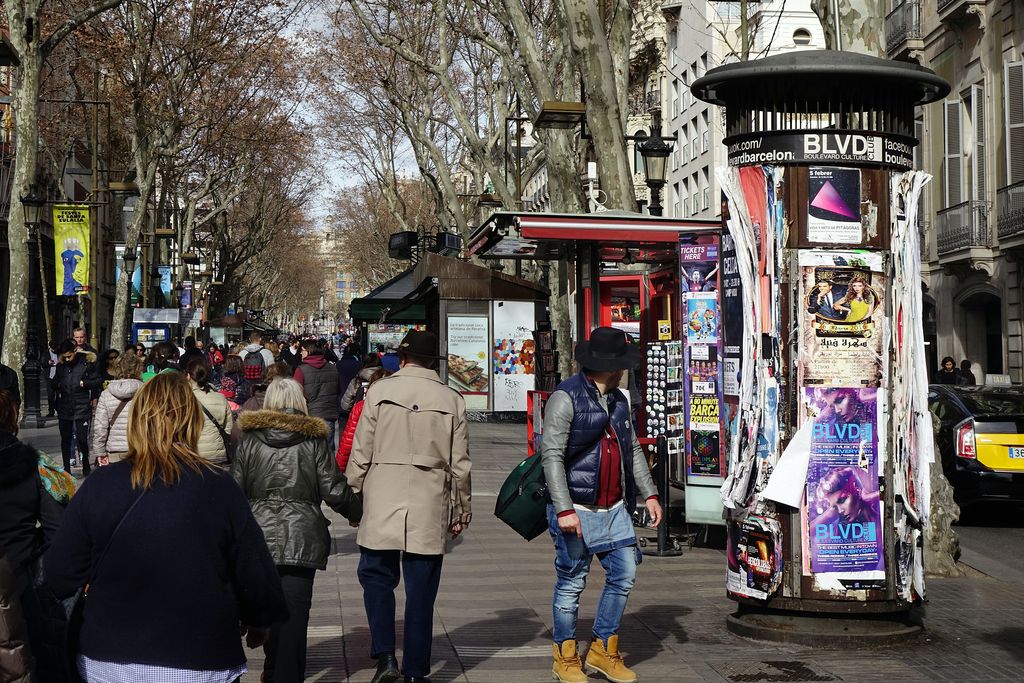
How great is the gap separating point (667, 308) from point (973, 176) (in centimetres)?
1965

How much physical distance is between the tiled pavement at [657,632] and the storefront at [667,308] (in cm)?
87

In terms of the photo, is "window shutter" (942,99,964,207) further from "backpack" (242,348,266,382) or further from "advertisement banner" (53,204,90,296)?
"advertisement banner" (53,204,90,296)

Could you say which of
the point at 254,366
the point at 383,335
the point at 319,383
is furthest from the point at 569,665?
the point at 383,335

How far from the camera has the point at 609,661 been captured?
6559 mm

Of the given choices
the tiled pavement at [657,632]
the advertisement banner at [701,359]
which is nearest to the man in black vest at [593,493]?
the tiled pavement at [657,632]

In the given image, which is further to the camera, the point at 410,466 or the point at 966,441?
the point at 966,441

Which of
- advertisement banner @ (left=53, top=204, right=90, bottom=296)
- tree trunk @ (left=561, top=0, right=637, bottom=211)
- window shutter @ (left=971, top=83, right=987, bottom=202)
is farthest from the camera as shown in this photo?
window shutter @ (left=971, top=83, right=987, bottom=202)

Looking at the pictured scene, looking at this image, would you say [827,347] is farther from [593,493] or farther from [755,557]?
[593,493]

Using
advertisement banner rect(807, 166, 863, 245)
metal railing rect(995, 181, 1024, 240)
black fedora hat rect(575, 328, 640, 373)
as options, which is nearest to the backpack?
advertisement banner rect(807, 166, 863, 245)

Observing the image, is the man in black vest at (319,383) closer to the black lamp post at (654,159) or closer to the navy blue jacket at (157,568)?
the black lamp post at (654,159)

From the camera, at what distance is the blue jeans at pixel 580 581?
6504 millimetres

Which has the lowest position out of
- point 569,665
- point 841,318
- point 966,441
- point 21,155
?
point 569,665

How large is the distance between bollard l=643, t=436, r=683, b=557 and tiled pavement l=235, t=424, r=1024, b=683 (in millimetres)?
129

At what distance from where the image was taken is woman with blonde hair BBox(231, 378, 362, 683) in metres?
5.91
